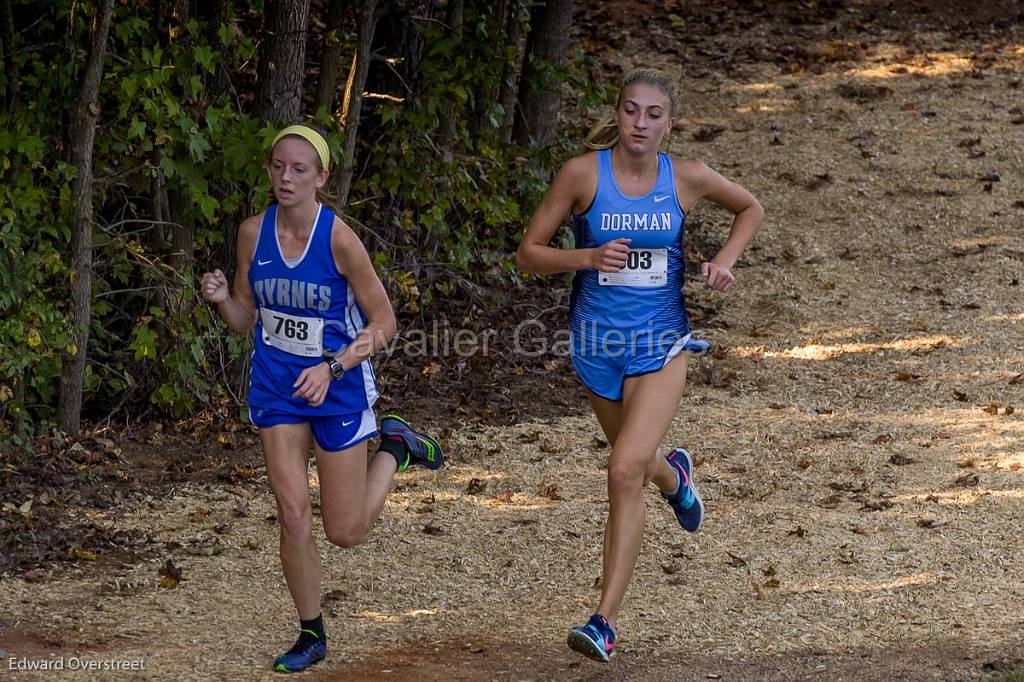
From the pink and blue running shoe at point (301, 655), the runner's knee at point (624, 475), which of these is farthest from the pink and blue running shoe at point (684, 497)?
the pink and blue running shoe at point (301, 655)

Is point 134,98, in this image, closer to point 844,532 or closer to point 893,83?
point 844,532

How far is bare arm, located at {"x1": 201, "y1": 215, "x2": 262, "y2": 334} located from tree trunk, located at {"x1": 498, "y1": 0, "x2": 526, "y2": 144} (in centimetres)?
536

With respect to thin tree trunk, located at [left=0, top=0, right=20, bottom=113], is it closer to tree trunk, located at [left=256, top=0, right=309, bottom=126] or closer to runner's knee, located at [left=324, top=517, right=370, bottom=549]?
tree trunk, located at [left=256, top=0, right=309, bottom=126]

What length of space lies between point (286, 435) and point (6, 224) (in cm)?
282

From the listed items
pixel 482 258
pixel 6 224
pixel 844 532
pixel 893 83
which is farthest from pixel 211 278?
pixel 893 83

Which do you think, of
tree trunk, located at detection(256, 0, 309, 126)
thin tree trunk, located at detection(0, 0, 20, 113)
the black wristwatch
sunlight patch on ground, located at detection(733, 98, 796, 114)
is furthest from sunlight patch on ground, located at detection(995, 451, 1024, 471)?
sunlight patch on ground, located at detection(733, 98, 796, 114)

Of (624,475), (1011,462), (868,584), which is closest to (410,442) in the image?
(624,475)

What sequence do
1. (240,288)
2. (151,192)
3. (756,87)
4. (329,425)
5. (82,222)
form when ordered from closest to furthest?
(329,425) < (240,288) < (82,222) < (151,192) < (756,87)

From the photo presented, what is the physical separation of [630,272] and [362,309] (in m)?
1.00

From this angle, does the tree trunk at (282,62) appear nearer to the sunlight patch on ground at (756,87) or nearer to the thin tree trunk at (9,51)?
the thin tree trunk at (9,51)

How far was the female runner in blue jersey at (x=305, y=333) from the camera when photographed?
4668 millimetres

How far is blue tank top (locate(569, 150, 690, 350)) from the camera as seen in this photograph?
497cm

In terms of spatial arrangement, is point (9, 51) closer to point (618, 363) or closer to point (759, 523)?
point (618, 363)

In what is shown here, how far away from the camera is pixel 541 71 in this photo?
10.7m
